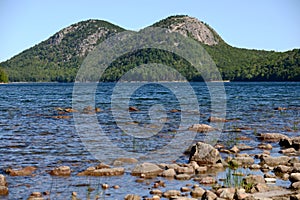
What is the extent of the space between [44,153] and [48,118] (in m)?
16.0

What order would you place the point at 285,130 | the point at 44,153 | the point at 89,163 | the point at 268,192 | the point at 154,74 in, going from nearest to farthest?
the point at 268,192 < the point at 89,163 < the point at 44,153 < the point at 285,130 < the point at 154,74

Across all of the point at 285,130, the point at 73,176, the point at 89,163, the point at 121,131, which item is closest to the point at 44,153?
the point at 89,163

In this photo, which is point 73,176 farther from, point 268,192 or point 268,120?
point 268,120

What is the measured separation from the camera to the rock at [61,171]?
14.6 meters

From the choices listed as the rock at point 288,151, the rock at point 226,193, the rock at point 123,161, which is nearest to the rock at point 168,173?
the rock at point 123,161

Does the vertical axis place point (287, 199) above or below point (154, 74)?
below

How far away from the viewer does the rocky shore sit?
37.9 feet

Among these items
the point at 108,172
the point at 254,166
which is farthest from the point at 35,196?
the point at 254,166

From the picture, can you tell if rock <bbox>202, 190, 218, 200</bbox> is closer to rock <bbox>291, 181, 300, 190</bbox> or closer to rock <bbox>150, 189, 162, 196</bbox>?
rock <bbox>150, 189, 162, 196</bbox>

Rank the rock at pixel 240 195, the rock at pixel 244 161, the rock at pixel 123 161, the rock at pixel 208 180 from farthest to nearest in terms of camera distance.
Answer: the rock at pixel 123 161 → the rock at pixel 244 161 → the rock at pixel 208 180 → the rock at pixel 240 195

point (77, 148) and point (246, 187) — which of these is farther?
point (77, 148)

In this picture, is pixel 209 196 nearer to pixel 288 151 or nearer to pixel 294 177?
pixel 294 177

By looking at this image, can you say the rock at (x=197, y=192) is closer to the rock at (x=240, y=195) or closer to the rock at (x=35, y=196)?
the rock at (x=240, y=195)

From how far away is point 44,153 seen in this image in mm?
18547
